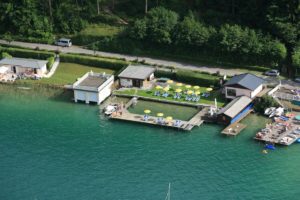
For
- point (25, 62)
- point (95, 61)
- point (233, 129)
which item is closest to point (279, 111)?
point (233, 129)

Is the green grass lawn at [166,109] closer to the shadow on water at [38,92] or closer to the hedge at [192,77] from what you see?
the hedge at [192,77]

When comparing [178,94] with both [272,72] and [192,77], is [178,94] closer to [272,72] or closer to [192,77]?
[192,77]

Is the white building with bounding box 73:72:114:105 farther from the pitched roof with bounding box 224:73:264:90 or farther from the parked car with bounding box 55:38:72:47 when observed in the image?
the pitched roof with bounding box 224:73:264:90

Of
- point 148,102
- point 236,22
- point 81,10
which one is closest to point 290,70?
point 236,22

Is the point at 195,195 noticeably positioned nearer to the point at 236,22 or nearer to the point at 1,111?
the point at 1,111

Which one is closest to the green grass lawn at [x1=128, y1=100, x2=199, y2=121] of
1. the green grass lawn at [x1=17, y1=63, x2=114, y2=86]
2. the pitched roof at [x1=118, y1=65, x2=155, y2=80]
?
the pitched roof at [x1=118, y1=65, x2=155, y2=80]

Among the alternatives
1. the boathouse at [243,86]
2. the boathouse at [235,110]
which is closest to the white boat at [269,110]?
the boathouse at [235,110]

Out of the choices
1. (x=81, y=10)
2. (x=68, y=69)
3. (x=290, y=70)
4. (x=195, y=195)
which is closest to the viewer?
(x=195, y=195)
